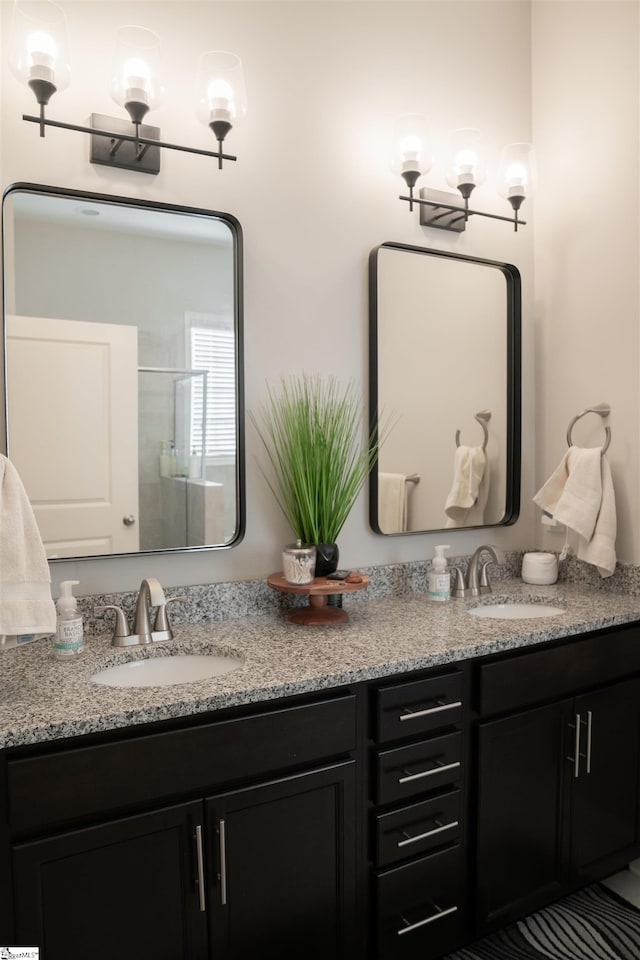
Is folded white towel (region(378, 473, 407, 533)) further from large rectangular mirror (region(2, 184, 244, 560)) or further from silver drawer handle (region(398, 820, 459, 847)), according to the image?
silver drawer handle (region(398, 820, 459, 847))

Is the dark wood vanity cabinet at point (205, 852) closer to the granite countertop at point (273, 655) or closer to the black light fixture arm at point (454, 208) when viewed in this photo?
the granite countertop at point (273, 655)

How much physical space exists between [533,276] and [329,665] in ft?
5.53

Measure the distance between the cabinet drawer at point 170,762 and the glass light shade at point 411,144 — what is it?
→ 4.98ft

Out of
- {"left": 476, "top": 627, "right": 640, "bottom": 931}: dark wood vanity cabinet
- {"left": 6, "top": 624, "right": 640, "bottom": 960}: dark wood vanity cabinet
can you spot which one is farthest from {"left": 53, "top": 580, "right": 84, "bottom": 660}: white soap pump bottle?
{"left": 476, "top": 627, "right": 640, "bottom": 931}: dark wood vanity cabinet

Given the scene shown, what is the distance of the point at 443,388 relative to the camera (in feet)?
7.04

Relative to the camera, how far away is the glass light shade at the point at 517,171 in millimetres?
2098

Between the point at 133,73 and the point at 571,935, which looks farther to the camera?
the point at 571,935

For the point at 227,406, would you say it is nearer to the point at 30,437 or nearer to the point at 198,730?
the point at 30,437

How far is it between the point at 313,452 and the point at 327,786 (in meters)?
0.82

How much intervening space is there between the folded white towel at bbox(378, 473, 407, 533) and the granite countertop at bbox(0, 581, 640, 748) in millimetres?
228

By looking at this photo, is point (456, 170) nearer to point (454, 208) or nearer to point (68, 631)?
point (454, 208)

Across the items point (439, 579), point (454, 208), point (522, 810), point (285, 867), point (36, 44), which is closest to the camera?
point (285, 867)

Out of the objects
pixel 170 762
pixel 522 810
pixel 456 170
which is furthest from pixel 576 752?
pixel 456 170

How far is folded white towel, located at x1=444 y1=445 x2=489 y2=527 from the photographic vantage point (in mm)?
2180
